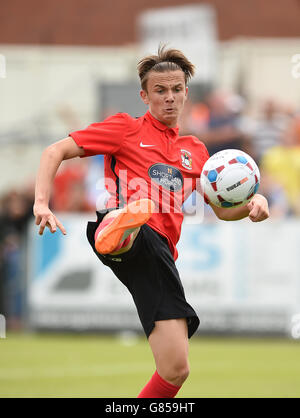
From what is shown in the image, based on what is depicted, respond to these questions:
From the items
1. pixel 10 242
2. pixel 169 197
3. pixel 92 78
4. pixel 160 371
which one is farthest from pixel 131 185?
pixel 92 78

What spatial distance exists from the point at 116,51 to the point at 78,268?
9.12 meters

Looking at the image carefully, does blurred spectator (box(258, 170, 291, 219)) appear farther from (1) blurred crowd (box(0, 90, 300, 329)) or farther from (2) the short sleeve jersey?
(2) the short sleeve jersey

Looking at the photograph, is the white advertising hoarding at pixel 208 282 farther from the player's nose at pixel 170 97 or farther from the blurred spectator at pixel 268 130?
the player's nose at pixel 170 97

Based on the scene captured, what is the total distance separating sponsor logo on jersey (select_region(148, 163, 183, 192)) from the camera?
477cm

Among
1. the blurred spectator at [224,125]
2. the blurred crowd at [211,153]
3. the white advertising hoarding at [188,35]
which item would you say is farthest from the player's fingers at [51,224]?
the white advertising hoarding at [188,35]

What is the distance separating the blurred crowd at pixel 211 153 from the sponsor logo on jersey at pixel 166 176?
7030 mm

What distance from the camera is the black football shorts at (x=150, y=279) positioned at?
4539mm

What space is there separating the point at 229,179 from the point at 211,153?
8.53 m

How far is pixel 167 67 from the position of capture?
4910mm

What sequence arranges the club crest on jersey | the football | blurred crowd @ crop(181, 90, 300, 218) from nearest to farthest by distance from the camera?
the football < the club crest on jersey < blurred crowd @ crop(181, 90, 300, 218)

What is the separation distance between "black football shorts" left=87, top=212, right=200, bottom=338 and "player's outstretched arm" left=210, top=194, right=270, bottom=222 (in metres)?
0.54

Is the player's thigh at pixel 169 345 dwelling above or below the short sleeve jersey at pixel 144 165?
below


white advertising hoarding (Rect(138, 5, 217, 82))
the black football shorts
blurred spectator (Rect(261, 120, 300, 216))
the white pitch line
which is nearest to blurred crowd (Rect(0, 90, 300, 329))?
blurred spectator (Rect(261, 120, 300, 216))

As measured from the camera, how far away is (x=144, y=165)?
480 centimetres
